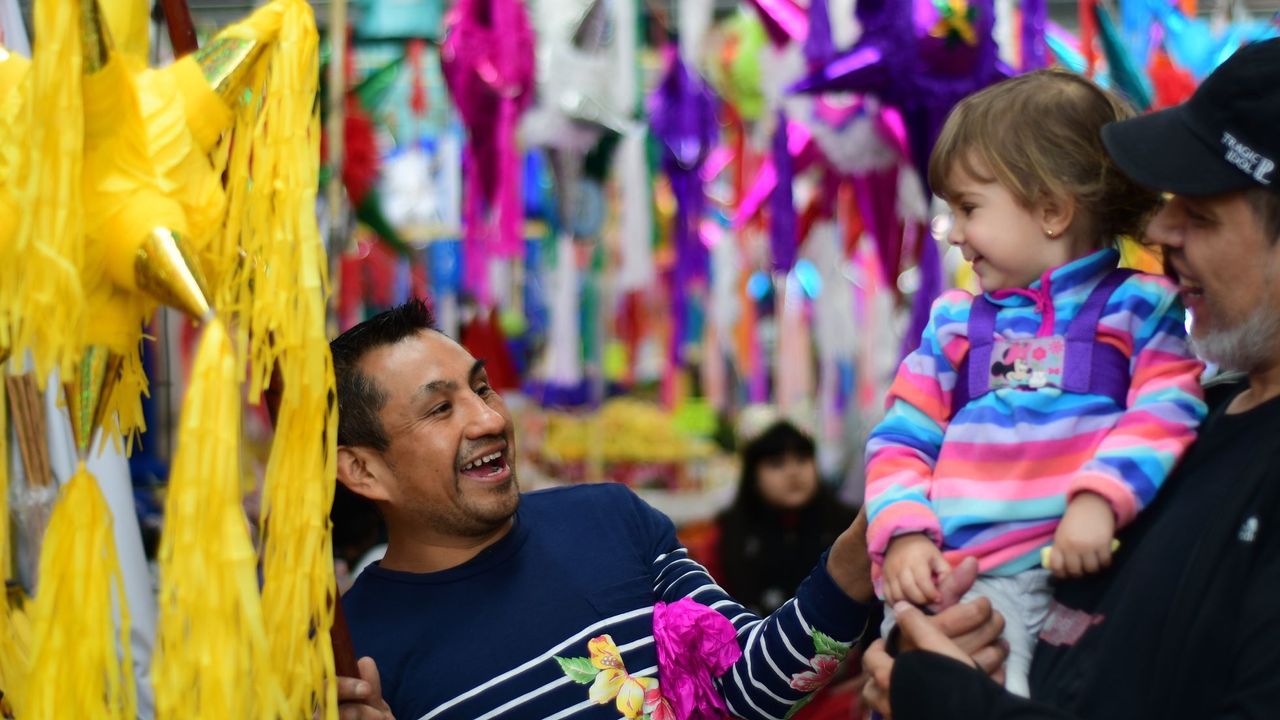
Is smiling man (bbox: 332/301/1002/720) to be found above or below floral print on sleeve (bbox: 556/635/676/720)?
above

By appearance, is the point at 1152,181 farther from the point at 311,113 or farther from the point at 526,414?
the point at 526,414

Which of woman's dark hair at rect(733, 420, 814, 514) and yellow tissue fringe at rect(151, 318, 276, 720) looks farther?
woman's dark hair at rect(733, 420, 814, 514)

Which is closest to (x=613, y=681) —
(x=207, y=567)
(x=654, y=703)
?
(x=654, y=703)

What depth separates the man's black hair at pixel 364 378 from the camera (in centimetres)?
169

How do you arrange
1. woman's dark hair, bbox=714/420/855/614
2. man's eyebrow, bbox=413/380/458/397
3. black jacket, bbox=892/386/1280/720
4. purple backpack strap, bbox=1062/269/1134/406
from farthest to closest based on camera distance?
1. woman's dark hair, bbox=714/420/855/614
2. man's eyebrow, bbox=413/380/458/397
3. purple backpack strap, bbox=1062/269/1134/406
4. black jacket, bbox=892/386/1280/720

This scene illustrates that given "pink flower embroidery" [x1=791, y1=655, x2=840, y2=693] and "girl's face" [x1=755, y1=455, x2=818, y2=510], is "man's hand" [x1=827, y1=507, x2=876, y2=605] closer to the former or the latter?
"pink flower embroidery" [x1=791, y1=655, x2=840, y2=693]

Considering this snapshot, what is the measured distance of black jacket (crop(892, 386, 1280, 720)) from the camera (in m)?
1.00

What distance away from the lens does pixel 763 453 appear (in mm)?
3746

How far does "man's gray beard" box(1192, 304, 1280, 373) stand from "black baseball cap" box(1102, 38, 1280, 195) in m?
0.10

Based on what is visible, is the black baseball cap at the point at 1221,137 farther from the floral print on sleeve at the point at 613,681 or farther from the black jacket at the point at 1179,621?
the floral print on sleeve at the point at 613,681

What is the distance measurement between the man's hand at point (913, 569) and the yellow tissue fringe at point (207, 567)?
22.1 inches

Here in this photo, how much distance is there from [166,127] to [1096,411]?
33.3 inches

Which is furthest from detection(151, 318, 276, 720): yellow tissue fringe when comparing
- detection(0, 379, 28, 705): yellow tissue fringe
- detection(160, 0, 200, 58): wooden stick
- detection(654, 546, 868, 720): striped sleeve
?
detection(654, 546, 868, 720): striped sleeve

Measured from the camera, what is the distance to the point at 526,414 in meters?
5.99
